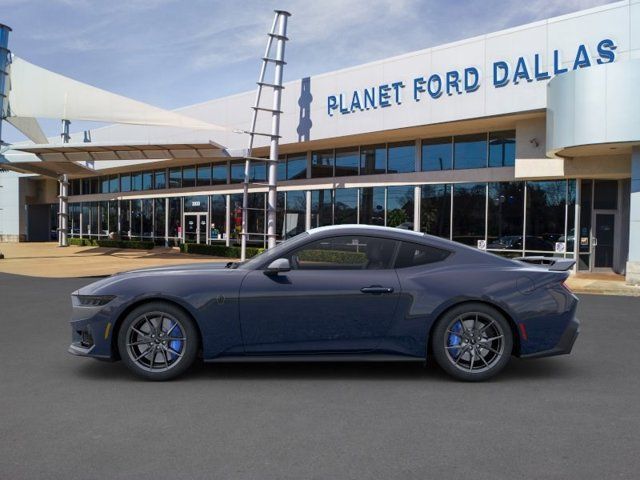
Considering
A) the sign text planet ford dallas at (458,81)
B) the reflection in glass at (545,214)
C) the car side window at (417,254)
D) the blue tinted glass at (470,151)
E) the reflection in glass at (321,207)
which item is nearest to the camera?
the car side window at (417,254)

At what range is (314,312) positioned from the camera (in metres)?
5.21

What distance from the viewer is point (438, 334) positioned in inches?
208

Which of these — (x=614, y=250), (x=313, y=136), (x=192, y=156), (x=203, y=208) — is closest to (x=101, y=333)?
(x=614, y=250)

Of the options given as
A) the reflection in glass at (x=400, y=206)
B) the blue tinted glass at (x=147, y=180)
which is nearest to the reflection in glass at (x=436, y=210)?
the reflection in glass at (x=400, y=206)

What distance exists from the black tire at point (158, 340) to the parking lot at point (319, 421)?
0.17 meters

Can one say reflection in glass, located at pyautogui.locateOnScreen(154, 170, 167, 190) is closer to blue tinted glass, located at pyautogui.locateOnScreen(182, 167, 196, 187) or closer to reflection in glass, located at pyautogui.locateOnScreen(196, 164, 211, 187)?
blue tinted glass, located at pyautogui.locateOnScreen(182, 167, 196, 187)

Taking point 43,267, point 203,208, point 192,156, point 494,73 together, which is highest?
point 494,73

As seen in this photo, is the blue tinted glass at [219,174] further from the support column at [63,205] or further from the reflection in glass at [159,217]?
the support column at [63,205]

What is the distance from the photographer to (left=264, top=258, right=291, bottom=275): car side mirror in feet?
17.1

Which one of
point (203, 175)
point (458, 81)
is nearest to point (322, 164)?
point (458, 81)

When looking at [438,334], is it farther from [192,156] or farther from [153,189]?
[153,189]

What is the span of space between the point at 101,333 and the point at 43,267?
60.3ft

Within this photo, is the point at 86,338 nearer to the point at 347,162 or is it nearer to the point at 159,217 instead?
the point at 347,162

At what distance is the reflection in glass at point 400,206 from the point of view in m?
22.8
